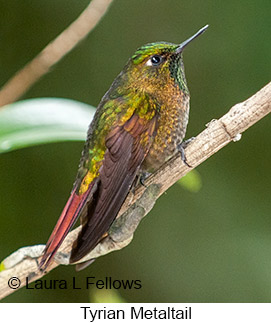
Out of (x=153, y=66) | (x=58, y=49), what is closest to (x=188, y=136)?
(x=153, y=66)

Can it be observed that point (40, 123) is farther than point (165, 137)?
No

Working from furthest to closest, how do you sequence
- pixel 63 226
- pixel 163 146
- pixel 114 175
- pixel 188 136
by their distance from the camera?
pixel 188 136
pixel 163 146
pixel 114 175
pixel 63 226

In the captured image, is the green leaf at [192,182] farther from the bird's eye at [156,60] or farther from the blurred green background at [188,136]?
the blurred green background at [188,136]

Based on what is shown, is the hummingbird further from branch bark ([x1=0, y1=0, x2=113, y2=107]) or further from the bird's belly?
branch bark ([x1=0, y1=0, x2=113, y2=107])

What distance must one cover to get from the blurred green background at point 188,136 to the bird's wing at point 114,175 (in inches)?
18.3

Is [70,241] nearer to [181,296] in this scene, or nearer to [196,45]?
[181,296]

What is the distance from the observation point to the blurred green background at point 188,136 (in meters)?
1.58

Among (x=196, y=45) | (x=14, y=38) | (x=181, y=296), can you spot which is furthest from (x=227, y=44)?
(x=181, y=296)

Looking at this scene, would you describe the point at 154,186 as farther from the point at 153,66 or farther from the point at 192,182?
the point at 153,66

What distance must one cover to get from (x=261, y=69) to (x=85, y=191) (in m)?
0.93

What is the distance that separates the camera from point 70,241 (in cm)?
96

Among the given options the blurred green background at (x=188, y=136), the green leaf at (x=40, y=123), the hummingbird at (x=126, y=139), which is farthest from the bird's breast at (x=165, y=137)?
the blurred green background at (x=188, y=136)

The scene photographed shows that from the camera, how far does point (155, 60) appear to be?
3.82 ft

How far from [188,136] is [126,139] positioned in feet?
2.05
